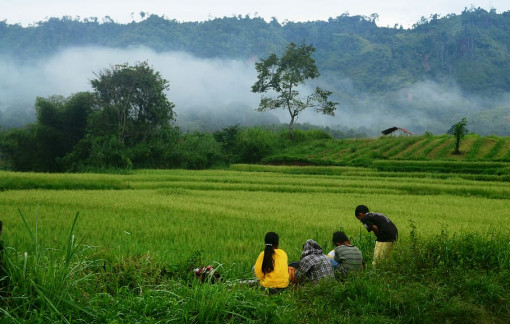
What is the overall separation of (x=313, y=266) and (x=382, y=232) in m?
1.38

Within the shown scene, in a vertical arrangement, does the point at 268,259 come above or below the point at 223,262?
above

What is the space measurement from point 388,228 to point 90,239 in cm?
537

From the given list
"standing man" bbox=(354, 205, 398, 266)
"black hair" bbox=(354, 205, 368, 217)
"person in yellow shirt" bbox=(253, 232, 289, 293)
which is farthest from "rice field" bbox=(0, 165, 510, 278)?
"black hair" bbox=(354, 205, 368, 217)

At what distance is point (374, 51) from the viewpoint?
131 m

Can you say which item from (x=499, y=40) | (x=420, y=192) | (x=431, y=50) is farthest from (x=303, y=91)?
(x=420, y=192)

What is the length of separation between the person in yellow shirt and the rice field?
45 centimetres

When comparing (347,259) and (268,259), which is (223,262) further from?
(347,259)

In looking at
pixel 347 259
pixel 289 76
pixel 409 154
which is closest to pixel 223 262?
pixel 347 259

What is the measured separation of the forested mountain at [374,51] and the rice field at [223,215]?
78770 millimetres

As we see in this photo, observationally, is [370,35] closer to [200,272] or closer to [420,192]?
[420,192]

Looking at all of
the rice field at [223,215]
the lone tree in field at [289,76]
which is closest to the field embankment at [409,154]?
the lone tree in field at [289,76]

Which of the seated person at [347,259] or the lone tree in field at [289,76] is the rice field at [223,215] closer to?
the seated person at [347,259]

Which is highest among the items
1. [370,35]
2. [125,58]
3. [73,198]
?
[370,35]

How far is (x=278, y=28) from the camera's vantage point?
545 feet
